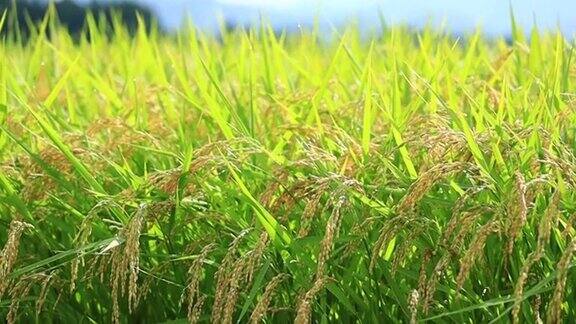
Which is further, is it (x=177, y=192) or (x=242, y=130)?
(x=242, y=130)

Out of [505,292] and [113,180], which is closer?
[505,292]

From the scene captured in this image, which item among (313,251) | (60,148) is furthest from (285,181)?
(60,148)

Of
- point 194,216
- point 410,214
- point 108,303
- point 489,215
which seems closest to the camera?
point 410,214

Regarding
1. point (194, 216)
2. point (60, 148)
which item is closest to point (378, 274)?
point (194, 216)

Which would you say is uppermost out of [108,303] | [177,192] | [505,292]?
[177,192]

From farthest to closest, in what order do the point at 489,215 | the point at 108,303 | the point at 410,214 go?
the point at 108,303
the point at 489,215
the point at 410,214

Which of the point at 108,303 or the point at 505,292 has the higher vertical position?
the point at 505,292

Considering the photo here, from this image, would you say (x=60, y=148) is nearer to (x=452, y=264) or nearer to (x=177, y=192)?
(x=177, y=192)

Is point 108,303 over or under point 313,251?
under

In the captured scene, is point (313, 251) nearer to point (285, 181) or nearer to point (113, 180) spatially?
point (285, 181)
